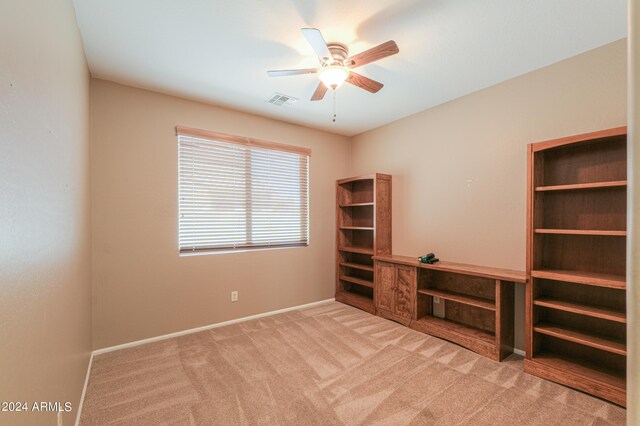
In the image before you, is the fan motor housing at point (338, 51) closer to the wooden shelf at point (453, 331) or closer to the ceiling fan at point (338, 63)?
the ceiling fan at point (338, 63)

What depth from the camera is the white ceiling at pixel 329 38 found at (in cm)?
193

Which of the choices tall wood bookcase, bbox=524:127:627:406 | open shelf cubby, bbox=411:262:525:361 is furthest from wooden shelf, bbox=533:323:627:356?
open shelf cubby, bbox=411:262:525:361

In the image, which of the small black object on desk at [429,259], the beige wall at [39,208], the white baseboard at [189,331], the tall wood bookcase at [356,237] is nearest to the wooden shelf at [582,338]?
the small black object on desk at [429,259]

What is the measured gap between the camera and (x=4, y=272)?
851mm

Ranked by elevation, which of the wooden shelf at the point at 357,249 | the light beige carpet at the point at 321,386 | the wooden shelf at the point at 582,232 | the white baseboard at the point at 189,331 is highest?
the wooden shelf at the point at 582,232

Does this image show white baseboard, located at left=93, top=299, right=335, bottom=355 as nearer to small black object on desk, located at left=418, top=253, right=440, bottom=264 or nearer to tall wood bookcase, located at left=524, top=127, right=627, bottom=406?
small black object on desk, located at left=418, top=253, right=440, bottom=264

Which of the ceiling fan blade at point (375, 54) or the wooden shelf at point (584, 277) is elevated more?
the ceiling fan blade at point (375, 54)

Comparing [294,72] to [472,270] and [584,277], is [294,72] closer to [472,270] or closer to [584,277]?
[472,270]

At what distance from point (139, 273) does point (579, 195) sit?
13.8 feet

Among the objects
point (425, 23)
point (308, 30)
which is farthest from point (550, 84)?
point (308, 30)

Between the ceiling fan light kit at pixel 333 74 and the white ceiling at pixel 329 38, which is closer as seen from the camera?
the white ceiling at pixel 329 38

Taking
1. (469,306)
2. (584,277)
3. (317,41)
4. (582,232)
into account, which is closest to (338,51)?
(317,41)

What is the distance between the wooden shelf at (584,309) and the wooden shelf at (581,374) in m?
0.43

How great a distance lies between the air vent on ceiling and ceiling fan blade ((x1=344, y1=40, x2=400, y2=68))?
1253 mm
